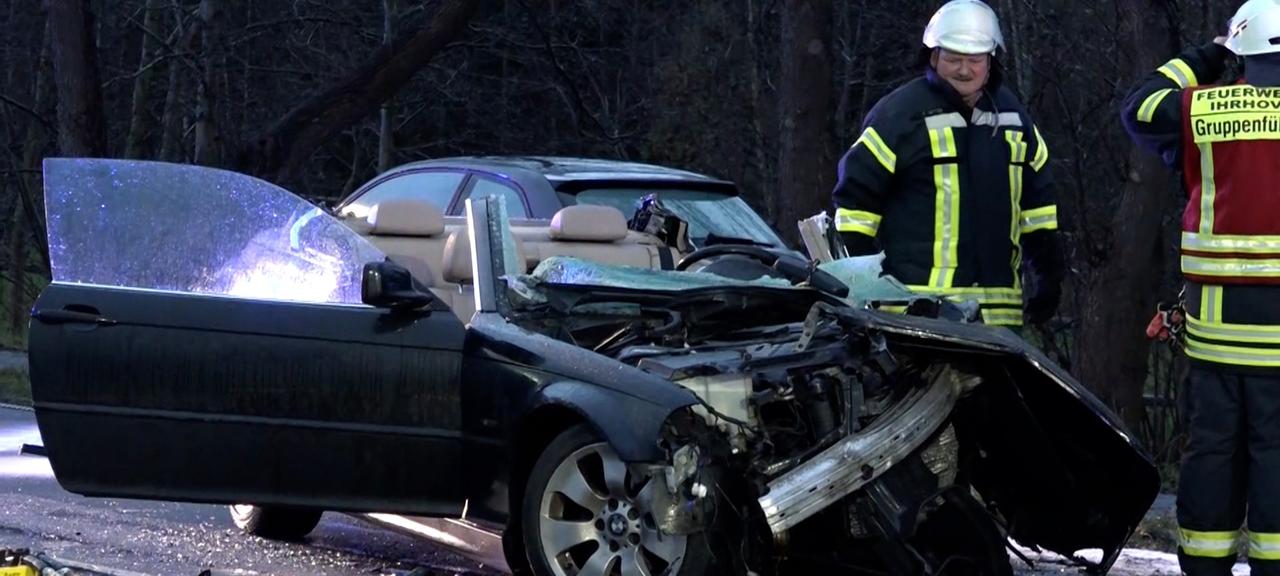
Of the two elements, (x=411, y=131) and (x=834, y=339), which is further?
(x=411, y=131)

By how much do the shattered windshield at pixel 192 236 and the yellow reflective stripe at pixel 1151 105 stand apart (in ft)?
8.50

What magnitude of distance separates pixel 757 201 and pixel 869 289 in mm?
12307

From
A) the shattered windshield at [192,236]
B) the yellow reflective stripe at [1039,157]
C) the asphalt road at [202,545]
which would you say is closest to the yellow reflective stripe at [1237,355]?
the yellow reflective stripe at [1039,157]

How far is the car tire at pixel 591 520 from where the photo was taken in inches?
229

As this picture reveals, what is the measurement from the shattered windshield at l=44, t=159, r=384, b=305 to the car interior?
3.22 ft

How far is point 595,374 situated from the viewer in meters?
6.02

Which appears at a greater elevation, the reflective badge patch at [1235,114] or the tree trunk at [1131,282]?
the reflective badge patch at [1235,114]

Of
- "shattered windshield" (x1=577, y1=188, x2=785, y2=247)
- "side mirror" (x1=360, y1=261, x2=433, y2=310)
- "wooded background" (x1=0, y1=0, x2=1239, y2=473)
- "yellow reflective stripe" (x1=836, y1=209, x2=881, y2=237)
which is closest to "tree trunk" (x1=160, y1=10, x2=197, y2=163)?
A: "wooded background" (x1=0, y1=0, x2=1239, y2=473)

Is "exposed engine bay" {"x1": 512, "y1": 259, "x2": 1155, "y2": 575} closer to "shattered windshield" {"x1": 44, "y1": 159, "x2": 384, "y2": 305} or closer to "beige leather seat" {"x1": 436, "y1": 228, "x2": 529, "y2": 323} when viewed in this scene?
"shattered windshield" {"x1": 44, "y1": 159, "x2": 384, "y2": 305}

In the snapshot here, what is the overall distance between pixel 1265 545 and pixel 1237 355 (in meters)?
0.59

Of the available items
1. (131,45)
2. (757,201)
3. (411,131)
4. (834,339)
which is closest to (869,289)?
(834,339)

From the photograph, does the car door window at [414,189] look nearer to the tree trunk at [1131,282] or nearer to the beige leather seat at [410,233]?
the beige leather seat at [410,233]

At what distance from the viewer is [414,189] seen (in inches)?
470

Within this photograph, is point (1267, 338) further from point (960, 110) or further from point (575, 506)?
point (575, 506)
